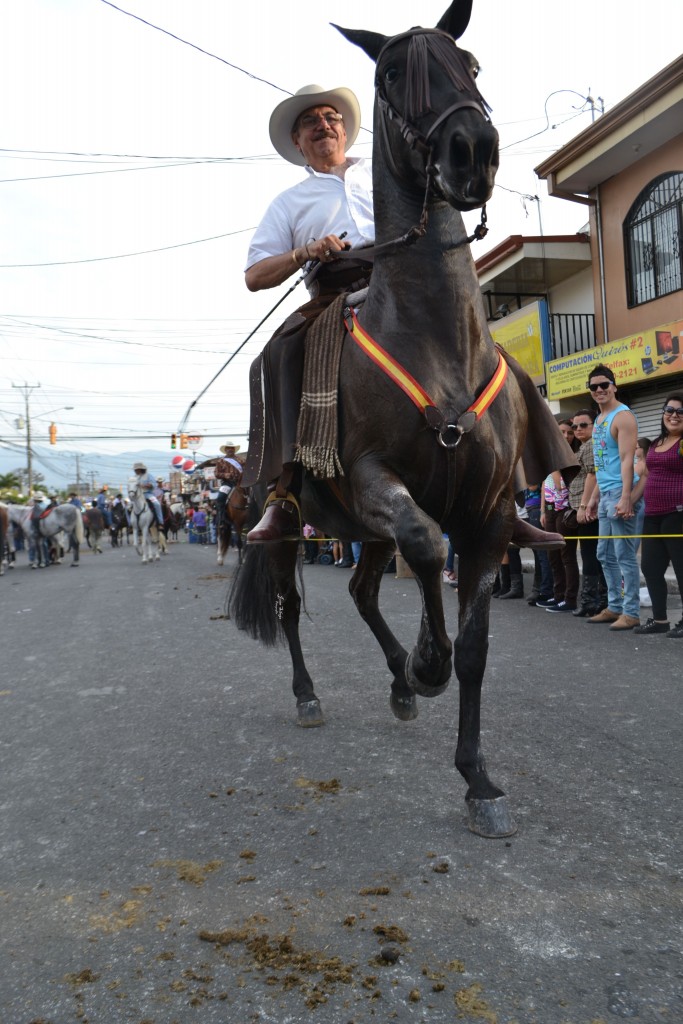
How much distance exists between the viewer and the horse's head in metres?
2.65

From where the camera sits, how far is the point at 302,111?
4246mm

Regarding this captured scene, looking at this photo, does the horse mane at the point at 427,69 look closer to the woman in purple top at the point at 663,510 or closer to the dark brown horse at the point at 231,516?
the woman in purple top at the point at 663,510

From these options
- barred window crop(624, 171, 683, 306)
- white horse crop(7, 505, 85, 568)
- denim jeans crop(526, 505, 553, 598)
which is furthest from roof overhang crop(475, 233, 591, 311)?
white horse crop(7, 505, 85, 568)

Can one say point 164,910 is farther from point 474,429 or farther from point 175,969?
point 474,429

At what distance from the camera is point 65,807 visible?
3549 mm

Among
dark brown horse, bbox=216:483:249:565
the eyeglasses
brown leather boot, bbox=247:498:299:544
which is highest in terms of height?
the eyeglasses

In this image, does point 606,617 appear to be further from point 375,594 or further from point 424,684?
point 424,684

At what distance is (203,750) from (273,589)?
1307mm

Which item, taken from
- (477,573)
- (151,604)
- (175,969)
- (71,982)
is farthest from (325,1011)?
(151,604)

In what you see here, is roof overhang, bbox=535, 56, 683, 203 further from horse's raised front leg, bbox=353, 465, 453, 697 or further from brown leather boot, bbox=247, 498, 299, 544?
horse's raised front leg, bbox=353, 465, 453, 697

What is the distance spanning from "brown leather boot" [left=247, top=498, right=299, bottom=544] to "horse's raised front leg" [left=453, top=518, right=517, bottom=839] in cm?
102

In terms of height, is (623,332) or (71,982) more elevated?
(623,332)

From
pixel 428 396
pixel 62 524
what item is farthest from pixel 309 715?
pixel 62 524

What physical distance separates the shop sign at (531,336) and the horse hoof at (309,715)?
16.3 metres
